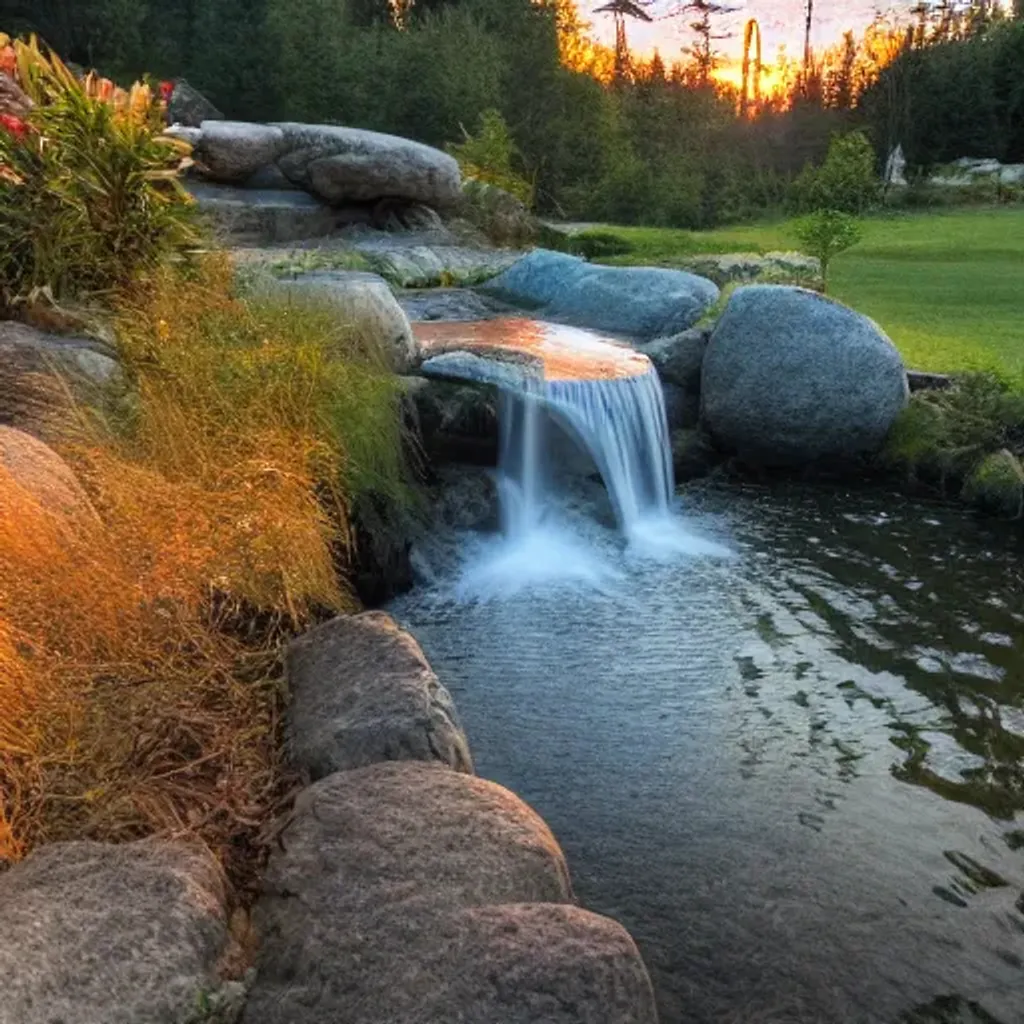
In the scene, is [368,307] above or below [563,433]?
above

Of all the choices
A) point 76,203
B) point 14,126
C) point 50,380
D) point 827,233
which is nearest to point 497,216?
point 827,233

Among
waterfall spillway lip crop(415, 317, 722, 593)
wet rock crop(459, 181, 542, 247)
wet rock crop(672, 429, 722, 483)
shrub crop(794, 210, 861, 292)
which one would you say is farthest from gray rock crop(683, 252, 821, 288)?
waterfall spillway lip crop(415, 317, 722, 593)

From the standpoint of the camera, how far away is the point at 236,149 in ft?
50.3

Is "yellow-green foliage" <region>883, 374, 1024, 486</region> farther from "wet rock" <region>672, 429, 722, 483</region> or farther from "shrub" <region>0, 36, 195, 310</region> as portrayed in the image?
"shrub" <region>0, 36, 195, 310</region>

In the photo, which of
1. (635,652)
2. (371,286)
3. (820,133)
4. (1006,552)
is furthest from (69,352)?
(820,133)

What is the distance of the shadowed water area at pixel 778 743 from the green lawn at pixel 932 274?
2.89 m

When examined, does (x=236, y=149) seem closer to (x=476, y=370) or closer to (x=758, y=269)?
(x=758, y=269)

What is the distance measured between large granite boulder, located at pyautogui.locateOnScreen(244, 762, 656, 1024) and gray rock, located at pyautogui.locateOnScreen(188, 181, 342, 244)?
473 inches

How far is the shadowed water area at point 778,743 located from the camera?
314cm

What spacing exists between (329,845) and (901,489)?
5.97 meters

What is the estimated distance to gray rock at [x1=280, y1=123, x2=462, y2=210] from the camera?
15203mm

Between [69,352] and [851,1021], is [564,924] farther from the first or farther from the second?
[69,352]

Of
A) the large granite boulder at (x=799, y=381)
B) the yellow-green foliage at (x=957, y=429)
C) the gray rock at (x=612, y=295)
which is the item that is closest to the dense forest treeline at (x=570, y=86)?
the gray rock at (x=612, y=295)

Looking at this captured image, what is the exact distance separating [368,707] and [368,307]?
399 cm
